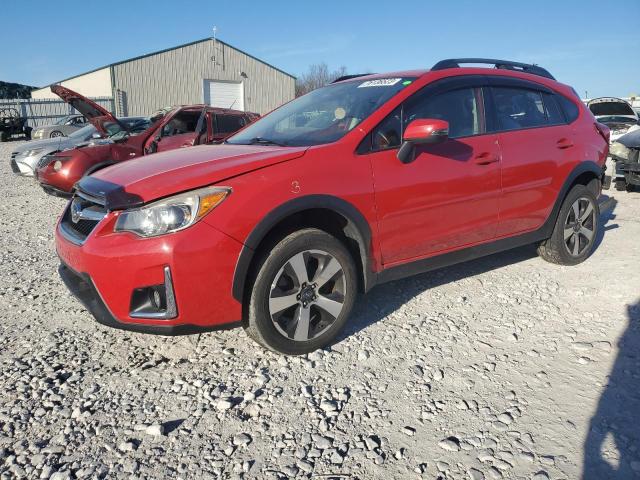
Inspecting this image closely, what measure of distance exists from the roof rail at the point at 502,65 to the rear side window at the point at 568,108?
0.29m

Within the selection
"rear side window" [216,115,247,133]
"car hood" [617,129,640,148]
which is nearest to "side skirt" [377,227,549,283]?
"car hood" [617,129,640,148]

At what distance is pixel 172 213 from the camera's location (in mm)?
2541

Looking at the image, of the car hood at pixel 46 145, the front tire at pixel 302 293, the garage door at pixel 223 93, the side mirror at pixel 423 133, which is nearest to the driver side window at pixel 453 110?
the side mirror at pixel 423 133

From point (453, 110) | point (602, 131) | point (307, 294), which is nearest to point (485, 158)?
point (453, 110)

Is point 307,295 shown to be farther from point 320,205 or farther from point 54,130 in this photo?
point 54,130

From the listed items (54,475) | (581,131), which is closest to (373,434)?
(54,475)

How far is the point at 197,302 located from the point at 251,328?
377 millimetres

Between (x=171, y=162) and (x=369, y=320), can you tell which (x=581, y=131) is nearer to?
(x=369, y=320)

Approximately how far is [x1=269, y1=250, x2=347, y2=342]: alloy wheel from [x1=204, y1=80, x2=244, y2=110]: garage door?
31.9m

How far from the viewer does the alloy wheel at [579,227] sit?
14.8 feet

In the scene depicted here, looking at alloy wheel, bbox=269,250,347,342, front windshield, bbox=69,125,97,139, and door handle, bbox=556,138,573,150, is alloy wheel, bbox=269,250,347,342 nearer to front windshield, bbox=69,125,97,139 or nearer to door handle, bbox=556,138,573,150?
door handle, bbox=556,138,573,150

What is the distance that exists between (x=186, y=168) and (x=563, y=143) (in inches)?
129

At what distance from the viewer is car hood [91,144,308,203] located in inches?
103

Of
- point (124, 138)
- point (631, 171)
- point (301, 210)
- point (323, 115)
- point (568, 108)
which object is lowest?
point (631, 171)
